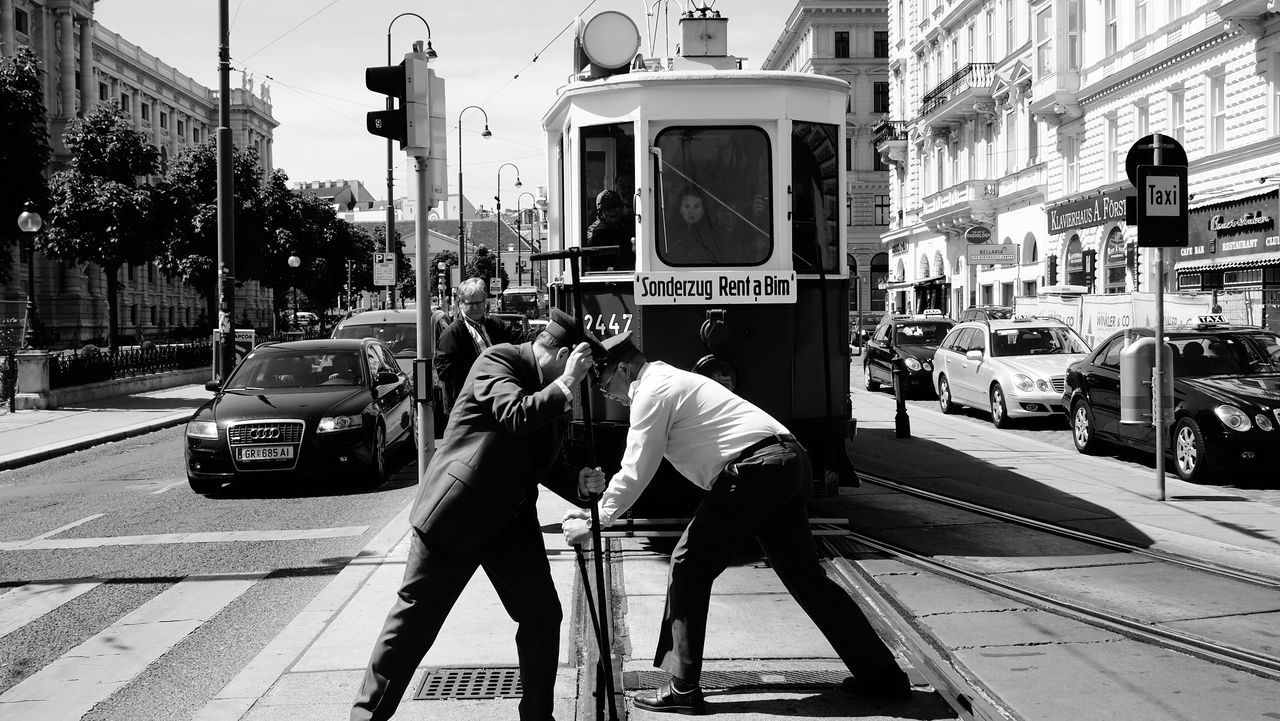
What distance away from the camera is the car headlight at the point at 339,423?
36.2 ft

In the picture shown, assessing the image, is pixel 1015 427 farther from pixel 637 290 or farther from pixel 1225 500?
pixel 637 290

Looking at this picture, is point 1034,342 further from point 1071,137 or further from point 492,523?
point 1071,137

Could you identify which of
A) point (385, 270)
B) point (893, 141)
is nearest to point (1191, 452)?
point (385, 270)

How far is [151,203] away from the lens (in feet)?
92.2

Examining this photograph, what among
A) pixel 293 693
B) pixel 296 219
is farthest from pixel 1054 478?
pixel 296 219

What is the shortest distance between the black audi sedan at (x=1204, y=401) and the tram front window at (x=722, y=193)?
227 inches

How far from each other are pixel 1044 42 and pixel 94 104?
36.4 metres

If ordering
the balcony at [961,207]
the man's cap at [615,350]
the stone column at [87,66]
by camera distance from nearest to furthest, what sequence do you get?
the man's cap at [615,350]
the balcony at [961,207]
the stone column at [87,66]

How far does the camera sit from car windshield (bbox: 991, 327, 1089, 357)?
1814 centimetres

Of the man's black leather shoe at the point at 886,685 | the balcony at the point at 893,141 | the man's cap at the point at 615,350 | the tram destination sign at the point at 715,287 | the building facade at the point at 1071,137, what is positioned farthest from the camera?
the balcony at the point at 893,141

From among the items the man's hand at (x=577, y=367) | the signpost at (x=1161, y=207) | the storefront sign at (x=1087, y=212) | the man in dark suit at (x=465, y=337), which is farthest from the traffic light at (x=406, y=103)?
the storefront sign at (x=1087, y=212)

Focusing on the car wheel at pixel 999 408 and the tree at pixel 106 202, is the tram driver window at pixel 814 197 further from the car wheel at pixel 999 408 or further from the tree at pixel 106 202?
the tree at pixel 106 202

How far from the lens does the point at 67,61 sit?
61.1 metres

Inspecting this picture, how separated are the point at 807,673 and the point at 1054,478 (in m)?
7.26
